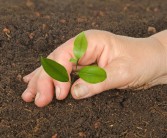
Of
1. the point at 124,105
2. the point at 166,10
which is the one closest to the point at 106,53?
the point at 124,105

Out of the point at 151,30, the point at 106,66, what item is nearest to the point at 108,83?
the point at 106,66

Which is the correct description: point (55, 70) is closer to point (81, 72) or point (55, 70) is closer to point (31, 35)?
point (81, 72)

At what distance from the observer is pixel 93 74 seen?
1.41 metres

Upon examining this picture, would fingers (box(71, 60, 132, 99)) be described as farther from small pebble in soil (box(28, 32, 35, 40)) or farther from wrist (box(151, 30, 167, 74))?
small pebble in soil (box(28, 32, 35, 40))

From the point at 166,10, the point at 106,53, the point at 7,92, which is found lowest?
the point at 166,10

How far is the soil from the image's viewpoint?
1.49 meters

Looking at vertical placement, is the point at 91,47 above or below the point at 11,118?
above

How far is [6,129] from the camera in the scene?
1.47 m

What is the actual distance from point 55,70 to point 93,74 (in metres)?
0.14

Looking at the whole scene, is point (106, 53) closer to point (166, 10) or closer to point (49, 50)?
point (49, 50)

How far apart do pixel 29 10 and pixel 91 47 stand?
1038 millimetres

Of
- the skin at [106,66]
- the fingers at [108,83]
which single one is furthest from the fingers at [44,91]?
the fingers at [108,83]

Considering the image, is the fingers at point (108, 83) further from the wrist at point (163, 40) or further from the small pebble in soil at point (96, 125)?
the wrist at point (163, 40)

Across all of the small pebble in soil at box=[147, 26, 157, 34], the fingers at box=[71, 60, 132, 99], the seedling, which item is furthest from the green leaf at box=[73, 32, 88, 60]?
the small pebble in soil at box=[147, 26, 157, 34]
